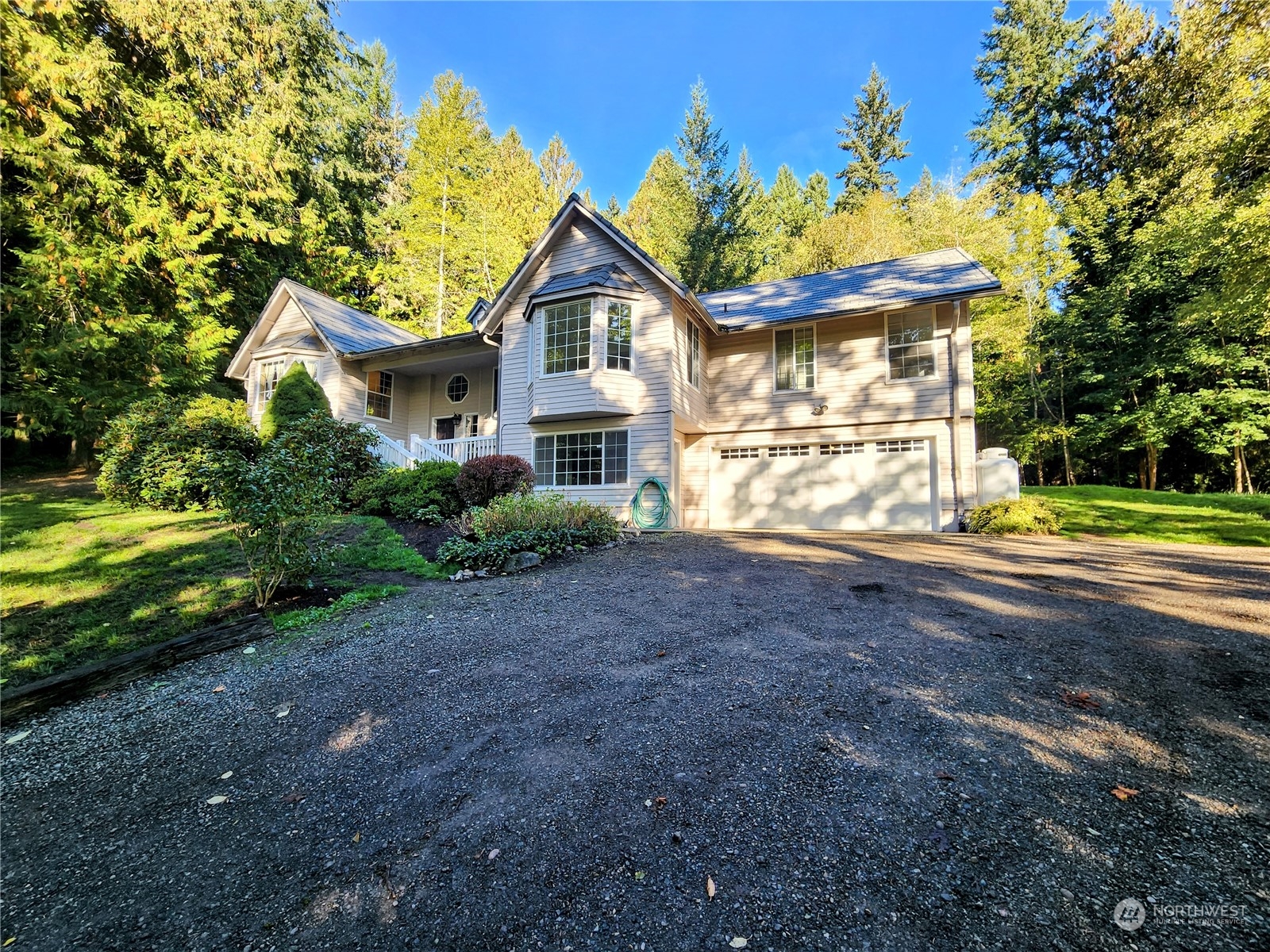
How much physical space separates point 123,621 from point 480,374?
477 inches

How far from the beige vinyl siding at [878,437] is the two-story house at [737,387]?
3 cm

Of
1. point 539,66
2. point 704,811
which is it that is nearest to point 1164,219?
point 539,66

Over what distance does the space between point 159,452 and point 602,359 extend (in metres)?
9.29

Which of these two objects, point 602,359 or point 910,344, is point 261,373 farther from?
point 910,344

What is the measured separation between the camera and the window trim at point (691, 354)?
12.1 m

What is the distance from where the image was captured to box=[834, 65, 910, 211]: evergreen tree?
28.5 m

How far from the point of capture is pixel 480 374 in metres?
16.1

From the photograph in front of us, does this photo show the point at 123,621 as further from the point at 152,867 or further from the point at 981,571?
the point at 981,571

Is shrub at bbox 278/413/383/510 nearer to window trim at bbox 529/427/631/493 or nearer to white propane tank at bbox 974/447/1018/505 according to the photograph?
window trim at bbox 529/427/631/493

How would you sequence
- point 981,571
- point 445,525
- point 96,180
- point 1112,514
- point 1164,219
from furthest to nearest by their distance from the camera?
point 1164,219 → point 96,180 → point 1112,514 → point 445,525 → point 981,571

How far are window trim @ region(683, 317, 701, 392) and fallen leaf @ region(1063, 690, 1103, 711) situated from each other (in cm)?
975

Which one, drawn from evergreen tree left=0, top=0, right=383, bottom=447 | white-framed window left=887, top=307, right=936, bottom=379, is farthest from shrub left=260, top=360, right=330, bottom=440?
white-framed window left=887, top=307, right=936, bottom=379

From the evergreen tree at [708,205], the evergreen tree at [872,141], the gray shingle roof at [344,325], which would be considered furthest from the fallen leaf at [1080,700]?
the evergreen tree at [872,141]

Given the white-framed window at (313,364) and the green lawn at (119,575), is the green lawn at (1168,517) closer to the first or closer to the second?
the green lawn at (119,575)
